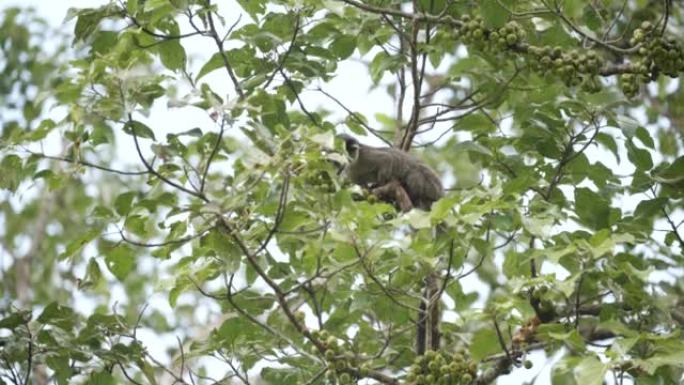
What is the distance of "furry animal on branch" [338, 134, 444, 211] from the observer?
247 inches

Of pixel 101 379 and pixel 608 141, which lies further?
pixel 608 141

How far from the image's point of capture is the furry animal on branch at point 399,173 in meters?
6.26

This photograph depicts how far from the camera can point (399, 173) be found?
247 inches

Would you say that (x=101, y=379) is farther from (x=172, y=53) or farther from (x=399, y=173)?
(x=399, y=173)

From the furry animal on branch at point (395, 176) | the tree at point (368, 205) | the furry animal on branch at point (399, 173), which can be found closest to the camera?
the tree at point (368, 205)

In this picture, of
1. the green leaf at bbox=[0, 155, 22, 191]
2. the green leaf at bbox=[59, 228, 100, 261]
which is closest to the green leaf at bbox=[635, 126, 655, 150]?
the green leaf at bbox=[59, 228, 100, 261]

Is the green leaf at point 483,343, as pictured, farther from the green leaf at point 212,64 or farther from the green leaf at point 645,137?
the green leaf at point 212,64

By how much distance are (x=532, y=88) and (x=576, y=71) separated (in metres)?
0.79

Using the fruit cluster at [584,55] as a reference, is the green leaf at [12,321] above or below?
below

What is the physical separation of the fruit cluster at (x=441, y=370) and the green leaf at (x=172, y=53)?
1807mm

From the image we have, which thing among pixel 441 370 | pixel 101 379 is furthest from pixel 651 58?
pixel 101 379

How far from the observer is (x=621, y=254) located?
425 centimetres

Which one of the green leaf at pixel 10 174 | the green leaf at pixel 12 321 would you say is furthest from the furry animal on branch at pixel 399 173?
the green leaf at pixel 12 321

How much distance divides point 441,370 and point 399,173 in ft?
7.75
